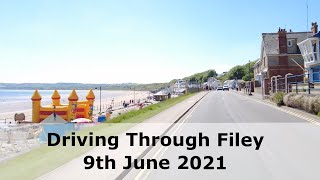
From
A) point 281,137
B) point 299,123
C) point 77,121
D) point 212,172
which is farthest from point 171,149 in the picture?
point 77,121

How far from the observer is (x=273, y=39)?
6544 centimetres

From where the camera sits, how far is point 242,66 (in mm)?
150375

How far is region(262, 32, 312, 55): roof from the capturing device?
62.9m

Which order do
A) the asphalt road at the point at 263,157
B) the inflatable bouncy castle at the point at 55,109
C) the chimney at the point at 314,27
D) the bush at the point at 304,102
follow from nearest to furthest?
the asphalt road at the point at 263,157, the bush at the point at 304,102, the inflatable bouncy castle at the point at 55,109, the chimney at the point at 314,27

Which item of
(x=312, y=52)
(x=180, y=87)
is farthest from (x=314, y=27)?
(x=180, y=87)

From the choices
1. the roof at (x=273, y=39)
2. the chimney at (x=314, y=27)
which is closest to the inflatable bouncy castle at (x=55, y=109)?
the roof at (x=273, y=39)

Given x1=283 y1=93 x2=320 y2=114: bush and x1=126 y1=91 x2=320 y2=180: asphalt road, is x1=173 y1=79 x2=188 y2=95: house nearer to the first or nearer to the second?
x1=283 y1=93 x2=320 y2=114: bush

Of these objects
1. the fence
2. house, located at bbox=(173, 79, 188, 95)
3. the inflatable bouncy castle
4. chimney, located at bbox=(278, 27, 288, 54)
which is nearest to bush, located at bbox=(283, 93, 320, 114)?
the fence

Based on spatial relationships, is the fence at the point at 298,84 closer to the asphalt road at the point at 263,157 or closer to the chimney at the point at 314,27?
the asphalt road at the point at 263,157

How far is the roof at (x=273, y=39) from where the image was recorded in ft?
206

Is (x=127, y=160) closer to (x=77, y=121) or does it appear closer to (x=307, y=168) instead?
(x=307, y=168)

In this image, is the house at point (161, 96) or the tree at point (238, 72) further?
the tree at point (238, 72)

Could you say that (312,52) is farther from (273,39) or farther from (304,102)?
(304,102)

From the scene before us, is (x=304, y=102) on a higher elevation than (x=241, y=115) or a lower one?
higher
